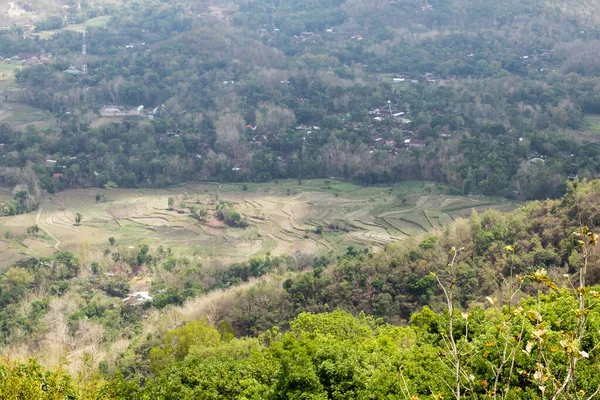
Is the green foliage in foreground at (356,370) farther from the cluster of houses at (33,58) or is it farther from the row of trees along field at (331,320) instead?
the cluster of houses at (33,58)

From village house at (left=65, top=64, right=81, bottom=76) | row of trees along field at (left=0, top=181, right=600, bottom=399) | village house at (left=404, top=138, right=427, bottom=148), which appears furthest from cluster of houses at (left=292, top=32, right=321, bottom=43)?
row of trees along field at (left=0, top=181, right=600, bottom=399)

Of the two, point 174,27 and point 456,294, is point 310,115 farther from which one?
point 456,294

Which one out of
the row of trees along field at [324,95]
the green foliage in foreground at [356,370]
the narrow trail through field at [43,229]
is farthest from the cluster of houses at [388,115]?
the green foliage in foreground at [356,370]

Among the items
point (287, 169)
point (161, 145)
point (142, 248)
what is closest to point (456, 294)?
point (142, 248)

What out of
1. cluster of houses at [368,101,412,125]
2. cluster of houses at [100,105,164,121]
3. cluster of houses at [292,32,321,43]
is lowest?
cluster of houses at [100,105,164,121]

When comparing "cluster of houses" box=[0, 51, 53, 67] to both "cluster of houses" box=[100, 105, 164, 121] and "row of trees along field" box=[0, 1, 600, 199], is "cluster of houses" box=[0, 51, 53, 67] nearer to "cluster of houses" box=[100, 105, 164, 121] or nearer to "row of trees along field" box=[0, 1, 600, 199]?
"row of trees along field" box=[0, 1, 600, 199]

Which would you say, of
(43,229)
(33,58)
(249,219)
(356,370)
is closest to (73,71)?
(33,58)

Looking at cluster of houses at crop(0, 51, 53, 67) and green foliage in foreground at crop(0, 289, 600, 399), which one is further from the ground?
green foliage in foreground at crop(0, 289, 600, 399)
